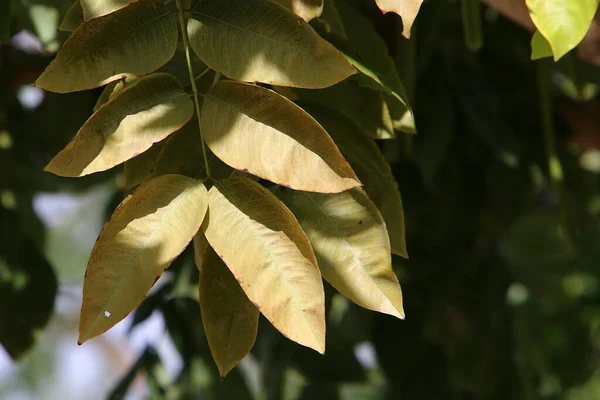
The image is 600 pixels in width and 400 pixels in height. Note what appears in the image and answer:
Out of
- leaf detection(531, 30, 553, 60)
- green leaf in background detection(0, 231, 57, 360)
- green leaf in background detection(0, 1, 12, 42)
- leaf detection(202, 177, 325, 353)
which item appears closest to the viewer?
leaf detection(202, 177, 325, 353)

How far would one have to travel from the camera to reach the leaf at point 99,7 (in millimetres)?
504

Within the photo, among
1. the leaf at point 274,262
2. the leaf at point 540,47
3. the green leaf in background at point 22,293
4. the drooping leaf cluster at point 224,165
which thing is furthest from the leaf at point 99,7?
the green leaf in background at point 22,293

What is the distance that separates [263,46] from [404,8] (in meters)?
0.08

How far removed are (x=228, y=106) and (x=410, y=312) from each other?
68 cm

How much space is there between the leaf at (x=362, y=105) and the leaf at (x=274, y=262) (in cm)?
13

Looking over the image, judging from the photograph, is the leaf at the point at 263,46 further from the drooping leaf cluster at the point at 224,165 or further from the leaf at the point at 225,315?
the leaf at the point at 225,315

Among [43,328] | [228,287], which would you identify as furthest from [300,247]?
[43,328]

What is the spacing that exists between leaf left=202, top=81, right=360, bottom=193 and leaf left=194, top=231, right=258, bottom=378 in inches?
2.3

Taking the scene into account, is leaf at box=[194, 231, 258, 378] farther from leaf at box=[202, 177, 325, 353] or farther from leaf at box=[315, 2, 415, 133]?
leaf at box=[315, 2, 415, 133]

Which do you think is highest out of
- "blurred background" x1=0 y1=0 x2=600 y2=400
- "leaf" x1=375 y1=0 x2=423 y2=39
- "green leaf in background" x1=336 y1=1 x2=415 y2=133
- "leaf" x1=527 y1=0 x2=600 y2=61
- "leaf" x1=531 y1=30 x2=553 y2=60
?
"leaf" x1=527 y1=0 x2=600 y2=61

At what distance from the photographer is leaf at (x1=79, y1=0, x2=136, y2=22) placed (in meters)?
0.50

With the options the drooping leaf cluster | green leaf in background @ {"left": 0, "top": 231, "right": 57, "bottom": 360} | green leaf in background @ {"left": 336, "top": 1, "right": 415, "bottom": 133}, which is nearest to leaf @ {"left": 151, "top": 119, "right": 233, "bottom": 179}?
the drooping leaf cluster

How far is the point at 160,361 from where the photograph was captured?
3.26 feet

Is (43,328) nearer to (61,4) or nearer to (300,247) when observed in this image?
(61,4)
